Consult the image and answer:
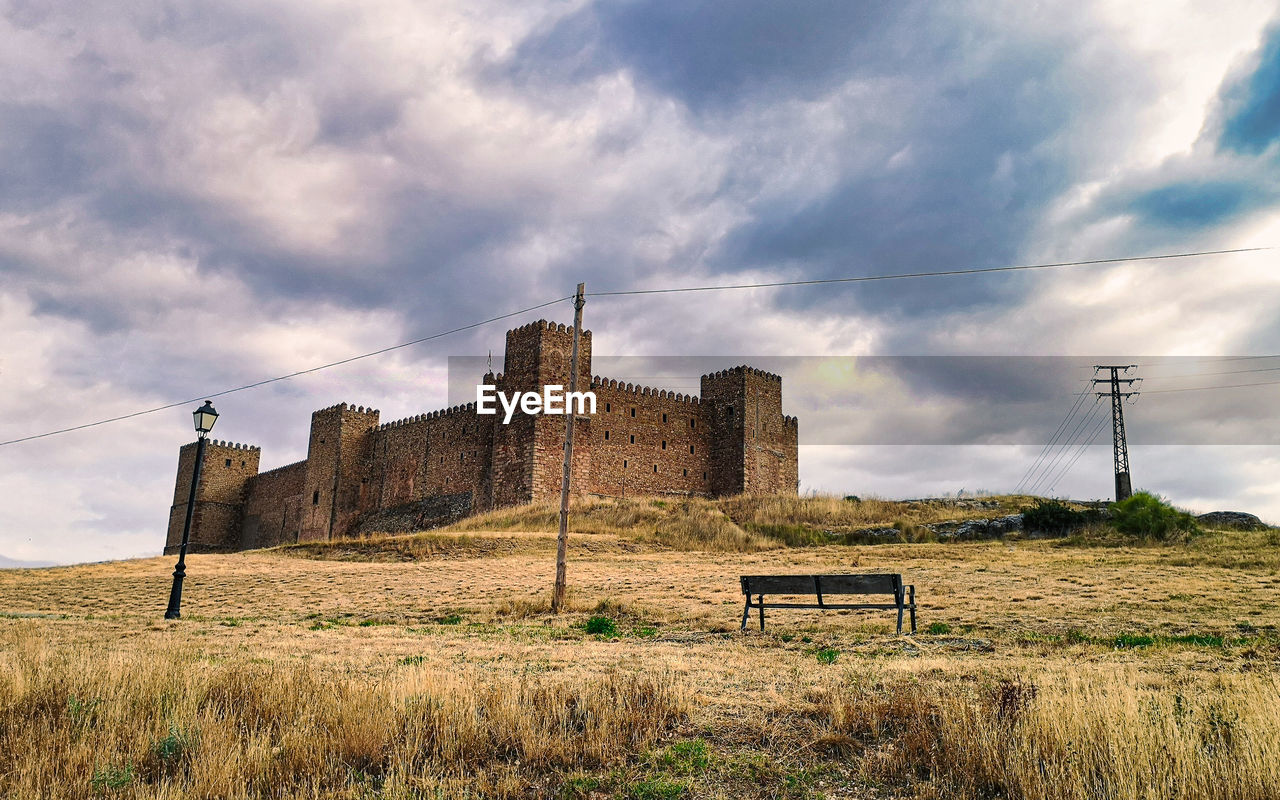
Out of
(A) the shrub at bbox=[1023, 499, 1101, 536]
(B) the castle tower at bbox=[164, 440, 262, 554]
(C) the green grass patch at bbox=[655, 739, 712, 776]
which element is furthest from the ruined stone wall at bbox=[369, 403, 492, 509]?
(C) the green grass patch at bbox=[655, 739, 712, 776]

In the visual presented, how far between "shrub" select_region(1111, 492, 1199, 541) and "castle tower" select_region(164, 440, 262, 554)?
5471 centimetres

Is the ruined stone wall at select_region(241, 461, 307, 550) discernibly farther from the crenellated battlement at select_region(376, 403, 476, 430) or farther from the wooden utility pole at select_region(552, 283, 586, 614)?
the wooden utility pole at select_region(552, 283, 586, 614)

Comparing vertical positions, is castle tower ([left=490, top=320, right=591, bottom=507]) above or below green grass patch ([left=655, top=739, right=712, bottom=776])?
above

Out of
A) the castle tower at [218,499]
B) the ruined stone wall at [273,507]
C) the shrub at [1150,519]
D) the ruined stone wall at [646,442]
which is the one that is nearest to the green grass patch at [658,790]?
the shrub at [1150,519]

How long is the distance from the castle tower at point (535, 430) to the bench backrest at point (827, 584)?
2664 centimetres

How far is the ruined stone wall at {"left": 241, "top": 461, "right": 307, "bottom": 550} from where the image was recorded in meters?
54.2

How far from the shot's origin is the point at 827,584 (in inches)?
480

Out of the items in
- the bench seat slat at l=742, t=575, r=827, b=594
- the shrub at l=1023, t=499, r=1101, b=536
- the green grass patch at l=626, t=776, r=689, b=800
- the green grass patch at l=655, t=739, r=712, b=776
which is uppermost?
the shrub at l=1023, t=499, r=1101, b=536

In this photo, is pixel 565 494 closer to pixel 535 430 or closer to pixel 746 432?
pixel 535 430

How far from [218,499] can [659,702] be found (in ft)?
202

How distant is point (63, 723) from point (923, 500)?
114 feet

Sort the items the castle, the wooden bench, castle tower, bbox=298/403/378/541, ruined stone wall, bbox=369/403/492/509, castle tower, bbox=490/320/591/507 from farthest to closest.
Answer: castle tower, bbox=298/403/378/541
ruined stone wall, bbox=369/403/492/509
the castle
castle tower, bbox=490/320/591/507
the wooden bench

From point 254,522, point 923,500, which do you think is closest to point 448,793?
point 923,500

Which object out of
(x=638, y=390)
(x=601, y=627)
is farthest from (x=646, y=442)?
(x=601, y=627)
